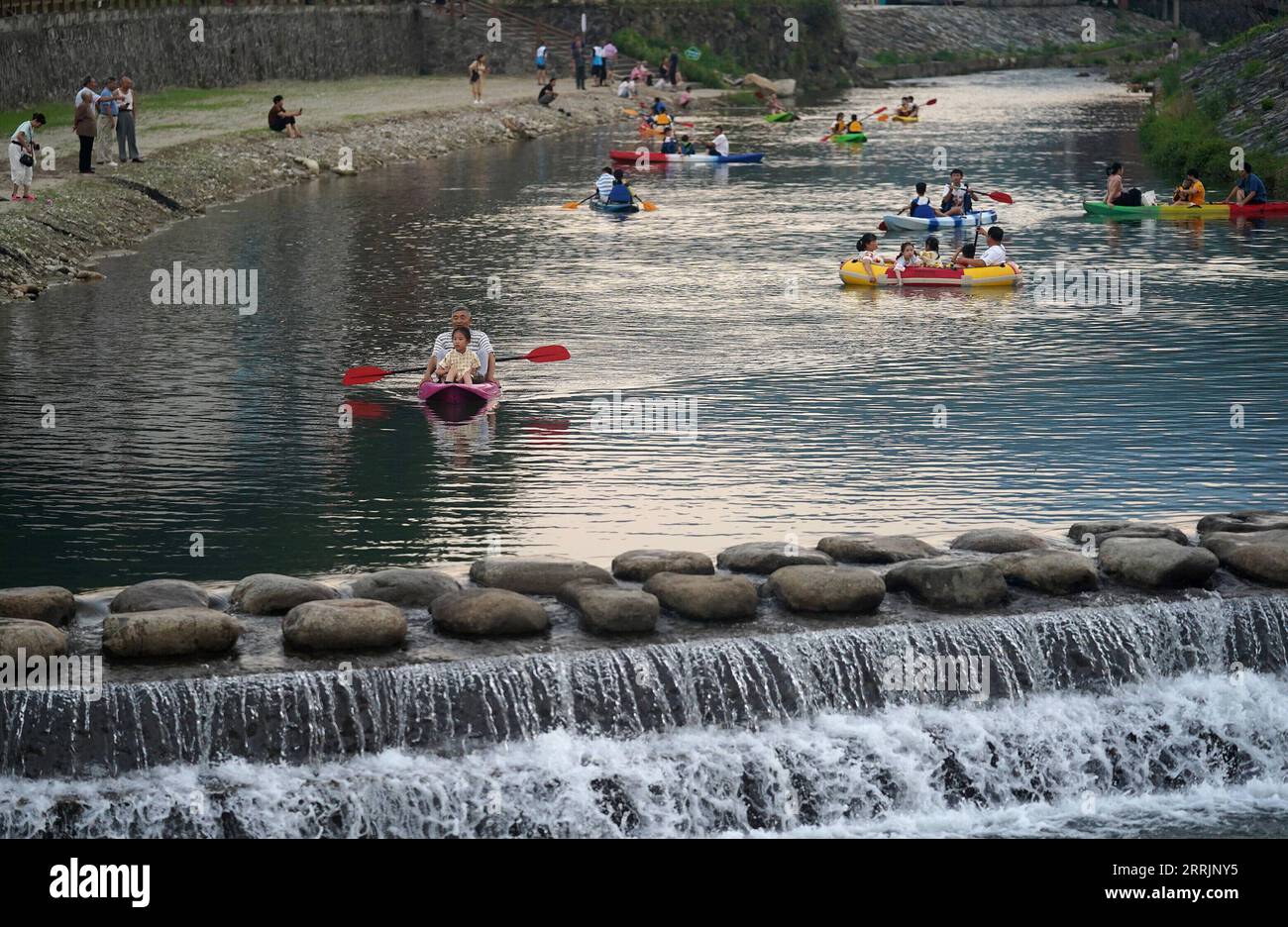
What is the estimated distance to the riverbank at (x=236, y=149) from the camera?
131 ft

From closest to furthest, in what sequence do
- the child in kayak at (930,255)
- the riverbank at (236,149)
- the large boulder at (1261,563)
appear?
the large boulder at (1261,563), the child in kayak at (930,255), the riverbank at (236,149)

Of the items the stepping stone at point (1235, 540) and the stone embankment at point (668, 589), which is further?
the stepping stone at point (1235, 540)

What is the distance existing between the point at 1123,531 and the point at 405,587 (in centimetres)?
734

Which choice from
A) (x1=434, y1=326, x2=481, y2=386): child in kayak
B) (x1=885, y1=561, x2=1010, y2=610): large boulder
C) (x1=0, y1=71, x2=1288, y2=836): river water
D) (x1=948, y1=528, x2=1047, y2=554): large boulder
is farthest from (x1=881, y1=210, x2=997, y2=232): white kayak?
(x1=885, y1=561, x2=1010, y2=610): large boulder

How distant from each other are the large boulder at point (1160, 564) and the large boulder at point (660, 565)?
397cm

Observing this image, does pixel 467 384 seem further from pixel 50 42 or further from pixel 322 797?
pixel 50 42

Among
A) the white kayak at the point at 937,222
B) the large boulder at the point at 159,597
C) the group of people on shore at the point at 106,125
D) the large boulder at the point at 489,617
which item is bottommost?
the large boulder at the point at 489,617

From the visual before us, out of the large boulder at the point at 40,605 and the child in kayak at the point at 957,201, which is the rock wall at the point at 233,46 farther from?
the large boulder at the point at 40,605

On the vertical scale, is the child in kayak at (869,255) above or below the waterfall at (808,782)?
above

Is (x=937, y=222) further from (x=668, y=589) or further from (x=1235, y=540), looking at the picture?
(x=668, y=589)

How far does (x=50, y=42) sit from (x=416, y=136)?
12624mm

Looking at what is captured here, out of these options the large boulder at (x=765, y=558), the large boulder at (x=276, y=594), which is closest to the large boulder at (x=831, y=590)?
the large boulder at (x=765, y=558)

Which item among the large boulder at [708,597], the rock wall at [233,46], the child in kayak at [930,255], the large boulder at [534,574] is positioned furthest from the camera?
the rock wall at [233,46]

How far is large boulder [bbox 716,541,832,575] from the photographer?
739 inches
